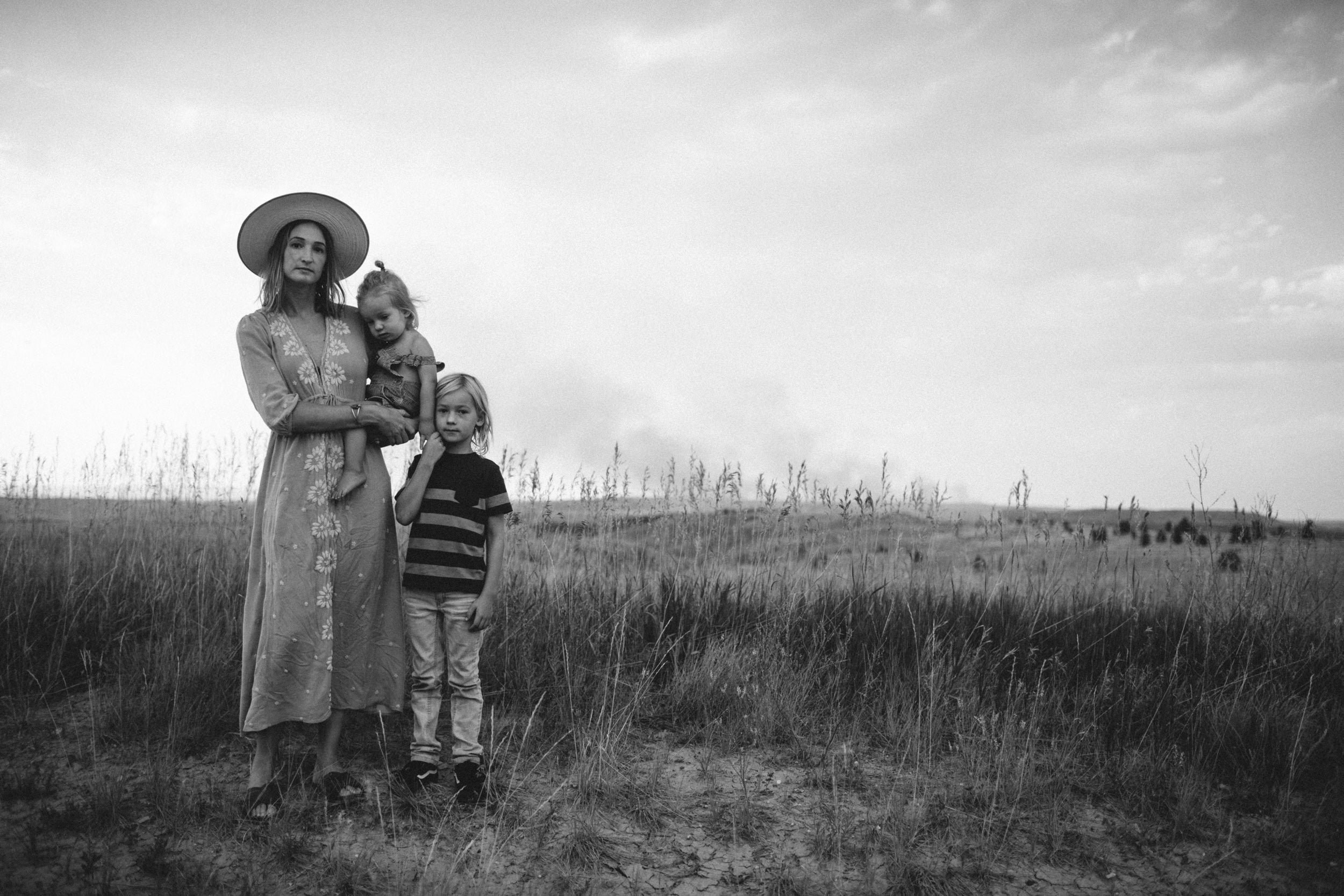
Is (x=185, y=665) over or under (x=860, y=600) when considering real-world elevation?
under

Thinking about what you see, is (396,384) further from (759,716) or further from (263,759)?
(759,716)

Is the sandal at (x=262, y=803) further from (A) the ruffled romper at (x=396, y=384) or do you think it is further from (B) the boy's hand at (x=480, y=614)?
(A) the ruffled romper at (x=396, y=384)

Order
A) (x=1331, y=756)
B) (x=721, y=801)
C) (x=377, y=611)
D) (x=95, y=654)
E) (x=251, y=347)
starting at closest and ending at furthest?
(x=251, y=347) → (x=377, y=611) → (x=721, y=801) → (x=1331, y=756) → (x=95, y=654)

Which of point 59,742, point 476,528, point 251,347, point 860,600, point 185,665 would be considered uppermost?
point 251,347

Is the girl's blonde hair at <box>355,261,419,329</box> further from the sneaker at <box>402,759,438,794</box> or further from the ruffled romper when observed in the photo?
the sneaker at <box>402,759,438,794</box>

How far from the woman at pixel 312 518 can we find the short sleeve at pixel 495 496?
0.39 m

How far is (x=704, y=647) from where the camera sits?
4.92 meters

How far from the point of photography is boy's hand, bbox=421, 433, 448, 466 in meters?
3.09

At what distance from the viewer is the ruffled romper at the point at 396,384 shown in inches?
125

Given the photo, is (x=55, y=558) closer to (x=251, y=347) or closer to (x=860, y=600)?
(x=251, y=347)

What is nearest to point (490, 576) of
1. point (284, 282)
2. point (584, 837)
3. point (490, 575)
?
point (490, 575)

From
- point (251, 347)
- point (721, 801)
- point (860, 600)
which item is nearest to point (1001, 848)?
point (721, 801)

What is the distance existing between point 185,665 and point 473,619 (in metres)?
2.23

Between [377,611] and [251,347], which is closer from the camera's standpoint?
[251,347]
